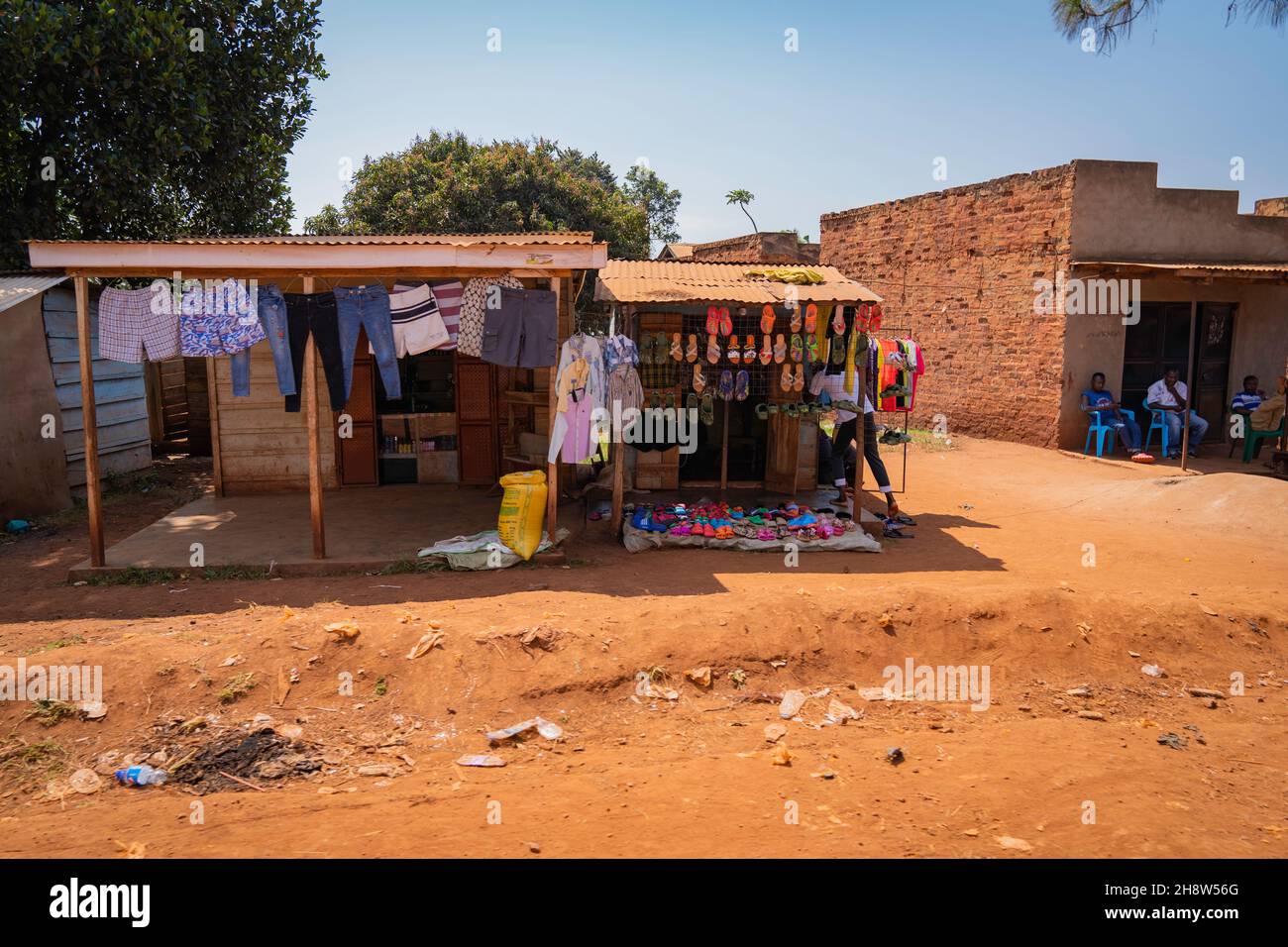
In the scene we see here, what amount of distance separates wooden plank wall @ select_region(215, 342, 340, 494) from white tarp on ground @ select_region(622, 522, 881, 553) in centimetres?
497

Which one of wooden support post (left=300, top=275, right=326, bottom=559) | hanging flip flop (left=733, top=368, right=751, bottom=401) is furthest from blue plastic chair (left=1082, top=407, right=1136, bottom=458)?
wooden support post (left=300, top=275, right=326, bottom=559)

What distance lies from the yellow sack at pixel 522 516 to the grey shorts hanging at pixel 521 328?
3.95 feet

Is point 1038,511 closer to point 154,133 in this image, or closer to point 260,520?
point 260,520

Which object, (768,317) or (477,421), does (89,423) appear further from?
(768,317)

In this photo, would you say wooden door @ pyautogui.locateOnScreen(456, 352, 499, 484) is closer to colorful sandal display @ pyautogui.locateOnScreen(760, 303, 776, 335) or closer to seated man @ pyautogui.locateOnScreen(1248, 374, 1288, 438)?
colorful sandal display @ pyautogui.locateOnScreen(760, 303, 776, 335)

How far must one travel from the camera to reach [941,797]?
439cm

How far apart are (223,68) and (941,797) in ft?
47.0

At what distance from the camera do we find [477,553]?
8.30 metres

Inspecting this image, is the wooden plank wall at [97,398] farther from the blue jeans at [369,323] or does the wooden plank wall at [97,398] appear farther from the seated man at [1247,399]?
the seated man at [1247,399]

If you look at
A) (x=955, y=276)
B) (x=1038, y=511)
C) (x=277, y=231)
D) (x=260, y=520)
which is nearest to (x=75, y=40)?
(x=277, y=231)

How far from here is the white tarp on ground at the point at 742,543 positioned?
898cm

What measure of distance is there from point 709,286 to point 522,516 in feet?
11.0

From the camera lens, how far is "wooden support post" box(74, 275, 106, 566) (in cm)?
756

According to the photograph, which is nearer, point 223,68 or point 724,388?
point 724,388
